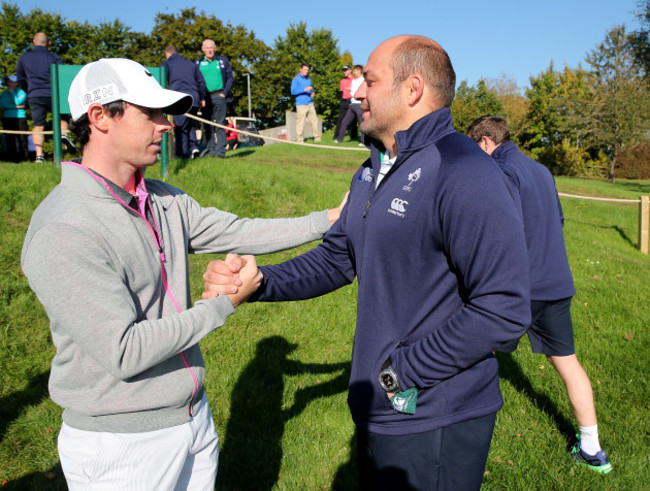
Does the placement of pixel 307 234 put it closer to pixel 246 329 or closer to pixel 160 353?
pixel 160 353

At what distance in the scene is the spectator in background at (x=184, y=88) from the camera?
35.5 feet

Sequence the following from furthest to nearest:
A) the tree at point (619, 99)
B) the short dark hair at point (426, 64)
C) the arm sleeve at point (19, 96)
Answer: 1. the tree at point (619, 99)
2. the arm sleeve at point (19, 96)
3. the short dark hair at point (426, 64)

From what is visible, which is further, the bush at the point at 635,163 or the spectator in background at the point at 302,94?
the bush at the point at 635,163

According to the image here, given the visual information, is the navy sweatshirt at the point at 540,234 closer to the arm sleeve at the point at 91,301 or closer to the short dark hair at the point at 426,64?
the short dark hair at the point at 426,64

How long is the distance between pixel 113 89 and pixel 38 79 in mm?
10249

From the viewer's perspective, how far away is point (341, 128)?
19594mm

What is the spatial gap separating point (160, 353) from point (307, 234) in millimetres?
1273

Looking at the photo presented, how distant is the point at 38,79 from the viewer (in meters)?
10.9

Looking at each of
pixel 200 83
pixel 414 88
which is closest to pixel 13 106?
pixel 200 83

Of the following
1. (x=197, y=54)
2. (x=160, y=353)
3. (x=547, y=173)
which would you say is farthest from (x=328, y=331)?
(x=197, y=54)

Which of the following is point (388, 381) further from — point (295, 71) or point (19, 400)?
point (295, 71)

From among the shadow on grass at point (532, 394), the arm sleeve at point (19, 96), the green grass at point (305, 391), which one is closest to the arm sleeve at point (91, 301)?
the green grass at point (305, 391)

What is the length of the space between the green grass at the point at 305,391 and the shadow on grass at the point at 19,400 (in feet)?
0.04

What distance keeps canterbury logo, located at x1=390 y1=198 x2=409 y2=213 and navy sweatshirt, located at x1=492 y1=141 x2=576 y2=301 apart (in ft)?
7.35
